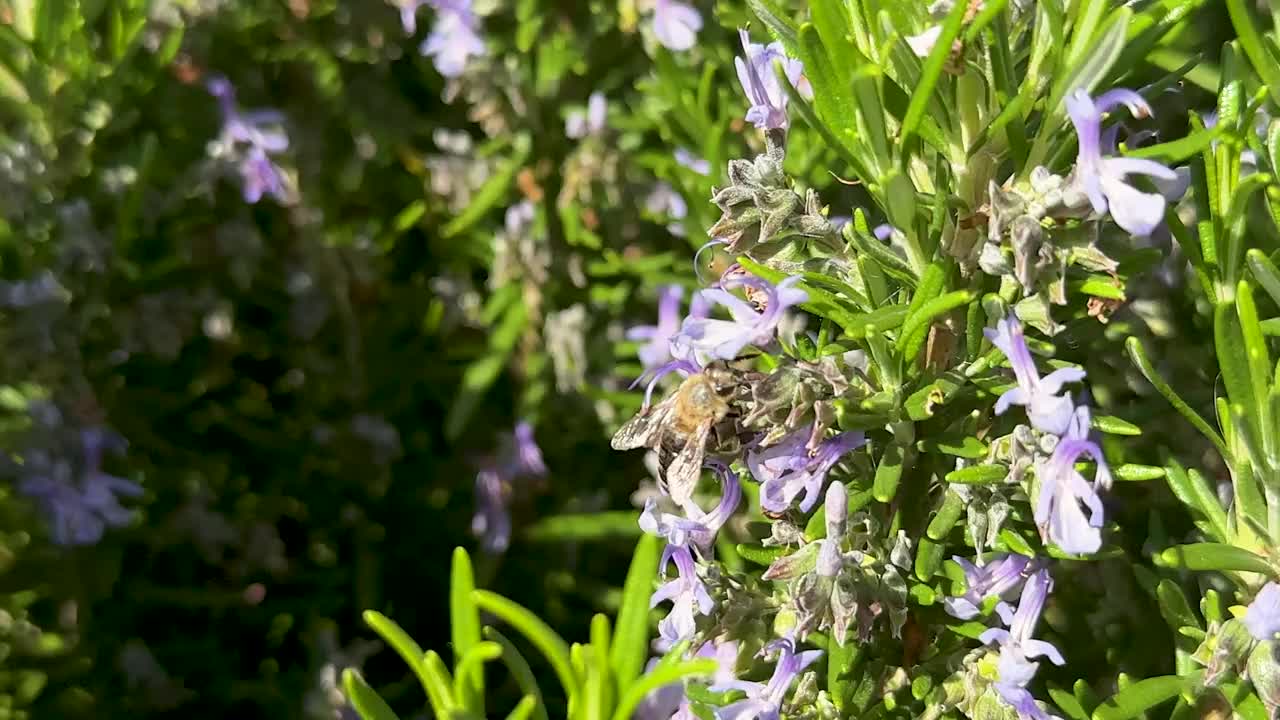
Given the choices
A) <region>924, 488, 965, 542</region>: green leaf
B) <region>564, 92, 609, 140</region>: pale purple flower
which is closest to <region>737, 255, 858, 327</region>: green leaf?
<region>924, 488, 965, 542</region>: green leaf

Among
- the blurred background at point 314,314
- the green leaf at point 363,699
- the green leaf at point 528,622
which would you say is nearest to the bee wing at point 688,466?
the green leaf at point 528,622

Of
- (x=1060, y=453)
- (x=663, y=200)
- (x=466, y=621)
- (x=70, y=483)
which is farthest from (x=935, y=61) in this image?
(x=70, y=483)

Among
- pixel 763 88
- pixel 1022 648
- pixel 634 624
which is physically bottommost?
pixel 634 624

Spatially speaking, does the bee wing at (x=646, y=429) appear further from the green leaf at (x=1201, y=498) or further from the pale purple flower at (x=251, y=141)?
the pale purple flower at (x=251, y=141)

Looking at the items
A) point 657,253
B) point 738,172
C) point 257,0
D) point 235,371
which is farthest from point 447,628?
point 738,172

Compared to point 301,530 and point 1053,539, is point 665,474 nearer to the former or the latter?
point 1053,539

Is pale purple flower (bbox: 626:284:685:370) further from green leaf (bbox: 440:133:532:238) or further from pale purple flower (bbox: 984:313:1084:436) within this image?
pale purple flower (bbox: 984:313:1084:436)

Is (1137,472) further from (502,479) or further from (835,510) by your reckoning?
(502,479)
